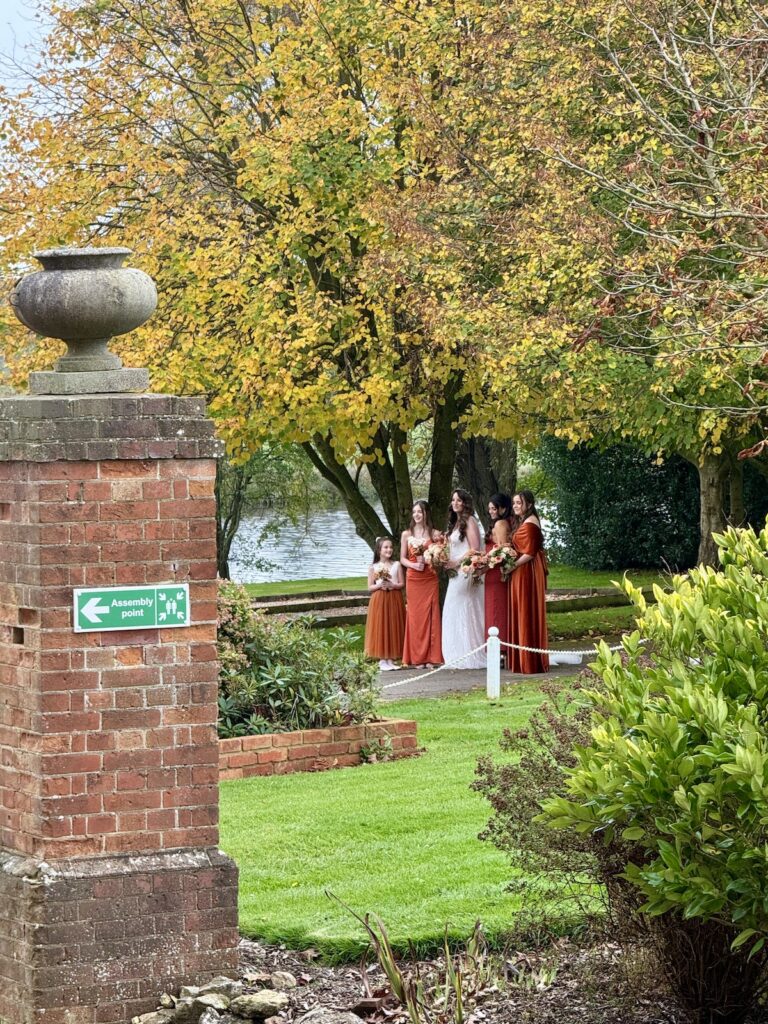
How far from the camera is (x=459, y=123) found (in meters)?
18.6

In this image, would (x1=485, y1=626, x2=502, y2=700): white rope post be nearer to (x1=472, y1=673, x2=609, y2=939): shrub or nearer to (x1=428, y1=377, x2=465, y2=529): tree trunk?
(x1=428, y1=377, x2=465, y2=529): tree trunk

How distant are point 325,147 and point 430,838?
12.2 m

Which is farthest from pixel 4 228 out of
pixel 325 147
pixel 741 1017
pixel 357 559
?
pixel 357 559

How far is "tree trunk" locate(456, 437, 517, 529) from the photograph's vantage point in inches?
1110

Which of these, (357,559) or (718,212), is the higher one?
(718,212)

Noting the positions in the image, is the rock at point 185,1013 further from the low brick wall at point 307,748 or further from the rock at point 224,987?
the low brick wall at point 307,748

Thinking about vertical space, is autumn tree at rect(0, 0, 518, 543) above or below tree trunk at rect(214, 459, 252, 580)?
above

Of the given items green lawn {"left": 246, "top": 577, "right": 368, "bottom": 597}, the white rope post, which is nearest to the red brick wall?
the white rope post

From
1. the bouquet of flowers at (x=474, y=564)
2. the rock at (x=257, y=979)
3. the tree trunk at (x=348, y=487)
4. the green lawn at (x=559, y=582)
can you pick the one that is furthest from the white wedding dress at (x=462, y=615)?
the rock at (x=257, y=979)

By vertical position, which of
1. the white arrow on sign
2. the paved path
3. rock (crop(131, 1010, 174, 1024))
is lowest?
the paved path

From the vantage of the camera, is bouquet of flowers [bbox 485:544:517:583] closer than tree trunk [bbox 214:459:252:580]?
Yes

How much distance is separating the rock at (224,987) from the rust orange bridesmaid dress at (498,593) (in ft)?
41.5

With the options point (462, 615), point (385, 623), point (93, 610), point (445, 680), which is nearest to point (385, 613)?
point (385, 623)

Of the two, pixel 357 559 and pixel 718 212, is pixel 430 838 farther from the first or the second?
pixel 357 559
